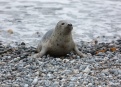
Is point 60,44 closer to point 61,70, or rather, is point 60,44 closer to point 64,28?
point 64,28

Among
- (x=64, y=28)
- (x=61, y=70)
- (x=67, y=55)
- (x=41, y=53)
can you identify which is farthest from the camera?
(x=67, y=55)

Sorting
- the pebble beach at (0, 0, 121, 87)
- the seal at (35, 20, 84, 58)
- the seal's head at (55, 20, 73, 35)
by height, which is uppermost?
the seal's head at (55, 20, 73, 35)

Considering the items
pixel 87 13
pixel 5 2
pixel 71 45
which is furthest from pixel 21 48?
pixel 5 2

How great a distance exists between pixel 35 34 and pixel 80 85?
20.0ft

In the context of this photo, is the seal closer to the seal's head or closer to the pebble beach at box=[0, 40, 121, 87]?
the seal's head

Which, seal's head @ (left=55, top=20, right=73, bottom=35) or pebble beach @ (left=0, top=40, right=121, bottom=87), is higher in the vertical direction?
seal's head @ (left=55, top=20, right=73, bottom=35)

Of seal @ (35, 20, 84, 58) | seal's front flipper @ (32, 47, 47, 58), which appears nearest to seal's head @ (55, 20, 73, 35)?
seal @ (35, 20, 84, 58)

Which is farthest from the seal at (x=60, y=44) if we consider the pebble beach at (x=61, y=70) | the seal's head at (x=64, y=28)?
the pebble beach at (x=61, y=70)

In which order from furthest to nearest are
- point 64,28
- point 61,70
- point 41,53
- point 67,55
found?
1. point 67,55
2. point 41,53
3. point 64,28
4. point 61,70

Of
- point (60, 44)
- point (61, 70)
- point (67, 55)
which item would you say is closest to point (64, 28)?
point (60, 44)

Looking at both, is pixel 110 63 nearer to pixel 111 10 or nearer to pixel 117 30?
pixel 117 30

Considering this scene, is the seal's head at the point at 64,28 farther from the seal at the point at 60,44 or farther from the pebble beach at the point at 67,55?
the pebble beach at the point at 67,55

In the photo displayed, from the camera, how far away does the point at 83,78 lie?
630cm

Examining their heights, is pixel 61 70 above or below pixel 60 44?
below
